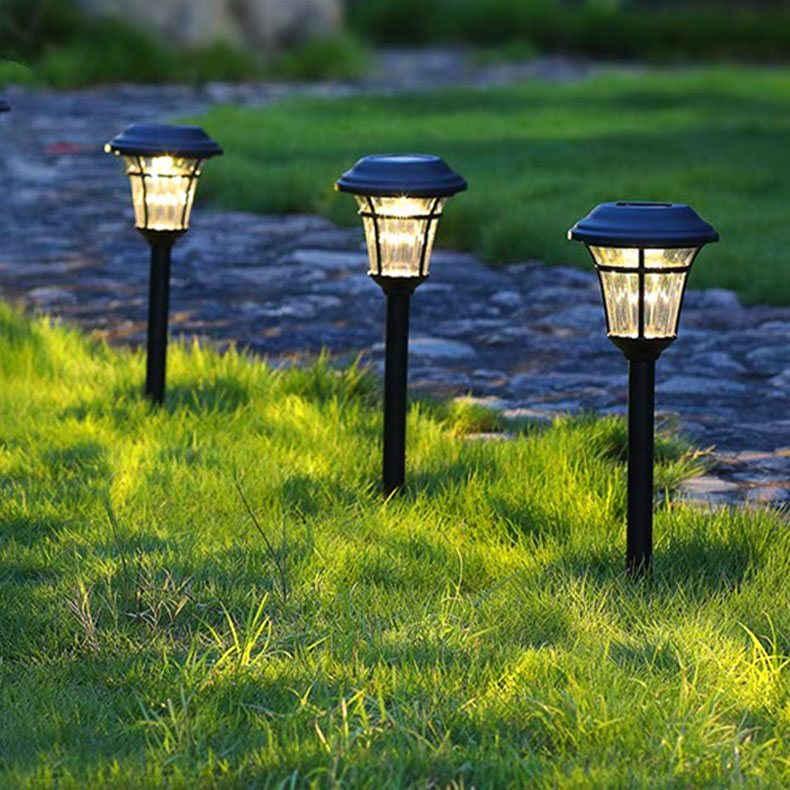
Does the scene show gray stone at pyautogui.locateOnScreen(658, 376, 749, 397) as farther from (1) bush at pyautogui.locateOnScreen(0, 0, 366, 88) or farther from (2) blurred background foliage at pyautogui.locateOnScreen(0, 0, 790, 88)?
(2) blurred background foliage at pyautogui.locateOnScreen(0, 0, 790, 88)

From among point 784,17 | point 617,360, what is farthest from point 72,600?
point 784,17

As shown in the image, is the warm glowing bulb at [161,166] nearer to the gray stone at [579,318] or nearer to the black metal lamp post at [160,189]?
the black metal lamp post at [160,189]

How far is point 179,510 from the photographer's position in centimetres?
459

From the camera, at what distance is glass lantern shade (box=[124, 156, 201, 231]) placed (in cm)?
557

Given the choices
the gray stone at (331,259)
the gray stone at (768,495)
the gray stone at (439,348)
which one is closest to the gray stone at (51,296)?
the gray stone at (331,259)

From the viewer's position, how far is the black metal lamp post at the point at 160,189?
5.52 metres

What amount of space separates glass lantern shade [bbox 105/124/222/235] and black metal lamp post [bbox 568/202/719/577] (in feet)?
6.50

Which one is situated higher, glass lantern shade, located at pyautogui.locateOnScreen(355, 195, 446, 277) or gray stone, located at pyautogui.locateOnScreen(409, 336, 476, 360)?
glass lantern shade, located at pyautogui.locateOnScreen(355, 195, 446, 277)

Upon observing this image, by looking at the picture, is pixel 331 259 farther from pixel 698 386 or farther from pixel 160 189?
pixel 160 189

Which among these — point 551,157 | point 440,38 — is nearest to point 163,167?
point 551,157

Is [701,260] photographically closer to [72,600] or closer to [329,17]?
[72,600]

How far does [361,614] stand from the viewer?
12.1 ft

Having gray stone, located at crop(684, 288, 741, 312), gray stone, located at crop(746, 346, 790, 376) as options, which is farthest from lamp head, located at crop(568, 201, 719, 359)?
gray stone, located at crop(684, 288, 741, 312)

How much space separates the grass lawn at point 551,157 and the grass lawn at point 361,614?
135 inches
